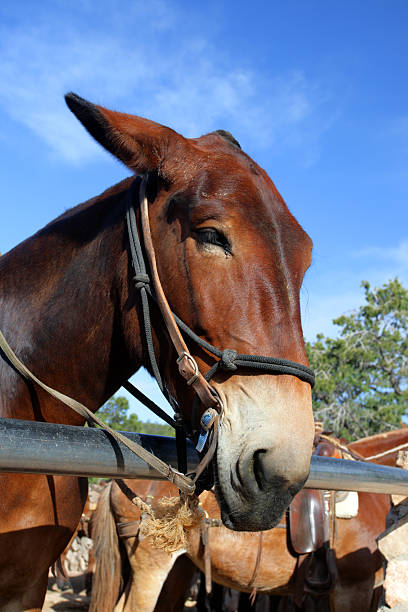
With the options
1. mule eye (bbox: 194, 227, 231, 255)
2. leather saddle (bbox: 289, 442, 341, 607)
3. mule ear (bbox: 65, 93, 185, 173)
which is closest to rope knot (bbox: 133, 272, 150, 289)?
mule eye (bbox: 194, 227, 231, 255)

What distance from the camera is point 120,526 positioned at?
5004mm

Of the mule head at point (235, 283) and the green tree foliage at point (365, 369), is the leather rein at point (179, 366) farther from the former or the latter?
the green tree foliage at point (365, 369)

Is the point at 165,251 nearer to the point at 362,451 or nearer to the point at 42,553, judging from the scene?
the point at 42,553

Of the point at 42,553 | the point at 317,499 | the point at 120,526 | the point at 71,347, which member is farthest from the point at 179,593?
the point at 71,347

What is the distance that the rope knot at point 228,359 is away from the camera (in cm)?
150

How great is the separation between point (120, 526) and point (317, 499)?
181 centimetres

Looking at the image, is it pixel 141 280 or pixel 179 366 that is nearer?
pixel 179 366

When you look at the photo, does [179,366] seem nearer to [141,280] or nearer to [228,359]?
[228,359]

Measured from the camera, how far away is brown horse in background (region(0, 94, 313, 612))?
57.4 inches

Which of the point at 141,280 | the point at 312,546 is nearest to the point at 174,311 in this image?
the point at 141,280

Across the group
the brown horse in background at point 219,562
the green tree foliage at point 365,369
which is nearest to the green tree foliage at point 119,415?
the green tree foliage at point 365,369

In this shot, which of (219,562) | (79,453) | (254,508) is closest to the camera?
(79,453)

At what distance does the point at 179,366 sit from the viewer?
1.59 meters

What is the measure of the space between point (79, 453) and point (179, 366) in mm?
403
